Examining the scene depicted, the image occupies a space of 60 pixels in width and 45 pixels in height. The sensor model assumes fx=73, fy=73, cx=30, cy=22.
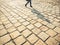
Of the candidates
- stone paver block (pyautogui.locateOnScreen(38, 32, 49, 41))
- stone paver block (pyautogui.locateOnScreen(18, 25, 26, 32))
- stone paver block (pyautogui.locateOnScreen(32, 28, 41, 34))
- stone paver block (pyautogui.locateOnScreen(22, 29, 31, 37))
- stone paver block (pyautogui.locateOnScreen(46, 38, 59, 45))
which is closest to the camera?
stone paver block (pyautogui.locateOnScreen(46, 38, 59, 45))

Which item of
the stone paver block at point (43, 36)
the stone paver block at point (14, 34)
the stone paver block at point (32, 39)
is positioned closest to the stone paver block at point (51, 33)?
the stone paver block at point (43, 36)

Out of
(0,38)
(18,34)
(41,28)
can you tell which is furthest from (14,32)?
(41,28)

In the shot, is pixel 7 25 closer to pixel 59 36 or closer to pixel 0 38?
pixel 0 38

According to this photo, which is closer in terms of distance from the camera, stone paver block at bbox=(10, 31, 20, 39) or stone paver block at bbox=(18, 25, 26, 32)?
stone paver block at bbox=(10, 31, 20, 39)

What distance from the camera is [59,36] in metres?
2.65

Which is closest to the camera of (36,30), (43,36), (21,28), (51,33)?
(43,36)

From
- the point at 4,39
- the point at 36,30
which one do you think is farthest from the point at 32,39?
the point at 4,39

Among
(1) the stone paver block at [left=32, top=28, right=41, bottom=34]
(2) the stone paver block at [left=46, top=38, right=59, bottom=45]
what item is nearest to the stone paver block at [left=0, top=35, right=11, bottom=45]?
(1) the stone paver block at [left=32, top=28, right=41, bottom=34]

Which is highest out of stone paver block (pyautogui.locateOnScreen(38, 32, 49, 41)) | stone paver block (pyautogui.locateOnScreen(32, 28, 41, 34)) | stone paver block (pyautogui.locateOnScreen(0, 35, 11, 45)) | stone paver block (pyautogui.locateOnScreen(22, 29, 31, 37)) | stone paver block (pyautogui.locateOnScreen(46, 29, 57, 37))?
stone paver block (pyautogui.locateOnScreen(0, 35, 11, 45))

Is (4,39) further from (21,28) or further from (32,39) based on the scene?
(32,39)

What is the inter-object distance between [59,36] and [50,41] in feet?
1.56

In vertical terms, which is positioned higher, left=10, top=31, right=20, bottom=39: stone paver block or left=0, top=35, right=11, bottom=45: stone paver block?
left=0, top=35, right=11, bottom=45: stone paver block

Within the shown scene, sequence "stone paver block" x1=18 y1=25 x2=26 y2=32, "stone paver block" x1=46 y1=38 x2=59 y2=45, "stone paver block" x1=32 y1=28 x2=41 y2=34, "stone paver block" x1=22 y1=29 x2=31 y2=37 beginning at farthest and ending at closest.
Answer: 1. "stone paver block" x1=18 y1=25 x2=26 y2=32
2. "stone paver block" x1=32 y1=28 x2=41 y2=34
3. "stone paver block" x1=22 y1=29 x2=31 y2=37
4. "stone paver block" x1=46 y1=38 x2=59 y2=45

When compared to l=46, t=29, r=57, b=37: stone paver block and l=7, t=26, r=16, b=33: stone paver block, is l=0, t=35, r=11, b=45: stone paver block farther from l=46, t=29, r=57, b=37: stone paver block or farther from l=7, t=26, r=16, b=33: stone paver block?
l=46, t=29, r=57, b=37: stone paver block
